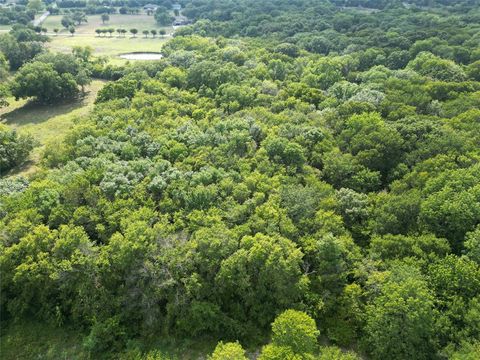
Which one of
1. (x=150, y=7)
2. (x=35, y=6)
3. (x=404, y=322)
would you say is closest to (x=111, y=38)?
(x=35, y=6)

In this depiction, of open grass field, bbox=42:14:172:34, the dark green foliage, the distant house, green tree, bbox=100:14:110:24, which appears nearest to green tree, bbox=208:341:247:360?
the dark green foliage

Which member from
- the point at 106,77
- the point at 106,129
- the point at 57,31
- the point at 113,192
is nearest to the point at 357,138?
the point at 113,192

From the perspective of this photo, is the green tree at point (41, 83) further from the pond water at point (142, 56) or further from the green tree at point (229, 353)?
the green tree at point (229, 353)

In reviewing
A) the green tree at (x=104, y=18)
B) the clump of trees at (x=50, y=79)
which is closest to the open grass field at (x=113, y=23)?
the green tree at (x=104, y=18)

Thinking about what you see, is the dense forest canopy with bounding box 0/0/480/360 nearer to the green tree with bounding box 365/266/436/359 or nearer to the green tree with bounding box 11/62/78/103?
the green tree with bounding box 365/266/436/359

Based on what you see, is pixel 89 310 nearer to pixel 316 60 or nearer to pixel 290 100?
pixel 290 100

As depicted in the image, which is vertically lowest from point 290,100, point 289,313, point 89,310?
point 89,310
